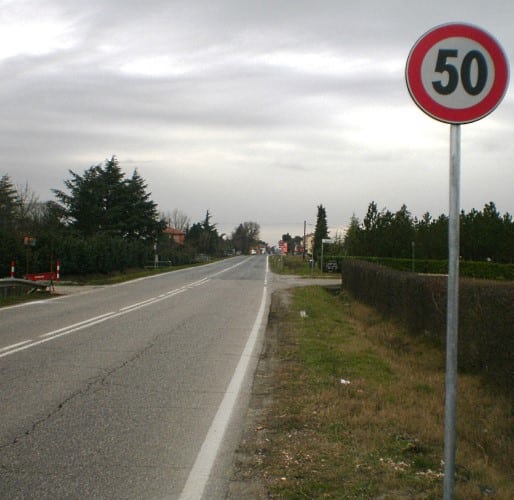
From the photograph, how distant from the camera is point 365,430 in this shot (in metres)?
5.62

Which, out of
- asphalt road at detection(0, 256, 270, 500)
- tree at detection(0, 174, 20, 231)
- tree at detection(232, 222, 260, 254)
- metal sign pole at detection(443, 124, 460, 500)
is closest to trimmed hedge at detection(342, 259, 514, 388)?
asphalt road at detection(0, 256, 270, 500)

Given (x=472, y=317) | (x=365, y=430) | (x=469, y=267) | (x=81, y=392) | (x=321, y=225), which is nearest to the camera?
(x=365, y=430)

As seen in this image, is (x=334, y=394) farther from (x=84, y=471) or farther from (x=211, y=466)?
(x=84, y=471)

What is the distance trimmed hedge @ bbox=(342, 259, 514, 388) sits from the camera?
7.43m

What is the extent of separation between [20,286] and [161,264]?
40903mm

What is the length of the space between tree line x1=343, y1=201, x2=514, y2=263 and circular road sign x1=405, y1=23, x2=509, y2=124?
42295mm

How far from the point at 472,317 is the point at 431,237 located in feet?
135

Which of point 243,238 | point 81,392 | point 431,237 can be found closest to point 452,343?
point 81,392

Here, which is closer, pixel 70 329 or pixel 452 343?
pixel 452 343

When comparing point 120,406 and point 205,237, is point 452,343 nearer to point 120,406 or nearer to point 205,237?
point 120,406

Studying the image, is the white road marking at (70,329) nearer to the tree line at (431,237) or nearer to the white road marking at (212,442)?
the white road marking at (212,442)

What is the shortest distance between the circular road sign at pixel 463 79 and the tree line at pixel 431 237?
42295 mm

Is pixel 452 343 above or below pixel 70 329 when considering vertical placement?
above

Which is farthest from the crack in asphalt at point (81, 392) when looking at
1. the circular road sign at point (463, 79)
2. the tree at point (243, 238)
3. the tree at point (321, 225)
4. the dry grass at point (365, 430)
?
the tree at point (243, 238)
